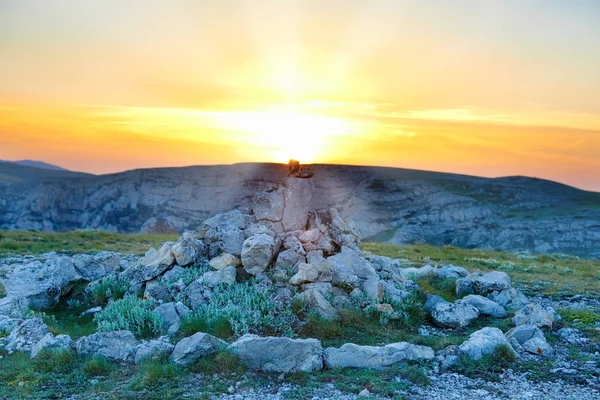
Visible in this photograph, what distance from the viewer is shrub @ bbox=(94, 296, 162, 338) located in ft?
47.7

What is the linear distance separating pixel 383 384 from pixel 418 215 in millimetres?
93463

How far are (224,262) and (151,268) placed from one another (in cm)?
255

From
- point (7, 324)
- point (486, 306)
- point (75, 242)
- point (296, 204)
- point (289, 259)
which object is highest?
point (296, 204)

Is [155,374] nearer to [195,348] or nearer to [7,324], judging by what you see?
[195,348]

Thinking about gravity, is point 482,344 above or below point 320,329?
above

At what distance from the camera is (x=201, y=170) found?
376 feet

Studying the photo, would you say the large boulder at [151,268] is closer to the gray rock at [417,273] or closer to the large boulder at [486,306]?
the gray rock at [417,273]

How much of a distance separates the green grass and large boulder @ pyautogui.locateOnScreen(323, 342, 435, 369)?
19.9 meters

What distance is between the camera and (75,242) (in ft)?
115

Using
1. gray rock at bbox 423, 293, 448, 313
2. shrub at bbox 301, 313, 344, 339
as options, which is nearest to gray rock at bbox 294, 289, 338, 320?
shrub at bbox 301, 313, 344, 339

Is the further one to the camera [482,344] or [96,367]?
[482,344]

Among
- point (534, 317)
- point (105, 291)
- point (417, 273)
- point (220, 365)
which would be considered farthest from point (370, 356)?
point (417, 273)

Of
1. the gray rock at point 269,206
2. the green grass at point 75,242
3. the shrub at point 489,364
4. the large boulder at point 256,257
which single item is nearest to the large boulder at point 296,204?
the gray rock at point 269,206

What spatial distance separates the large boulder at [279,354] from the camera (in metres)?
12.0
